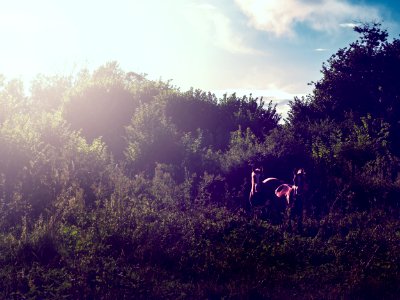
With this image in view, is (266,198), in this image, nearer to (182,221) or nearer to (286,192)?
(286,192)

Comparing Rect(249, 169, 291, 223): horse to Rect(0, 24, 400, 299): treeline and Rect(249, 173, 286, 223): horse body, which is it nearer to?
Rect(249, 173, 286, 223): horse body

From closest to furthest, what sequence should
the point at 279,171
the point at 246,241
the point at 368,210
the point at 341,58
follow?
the point at 246,241 → the point at 368,210 → the point at 279,171 → the point at 341,58

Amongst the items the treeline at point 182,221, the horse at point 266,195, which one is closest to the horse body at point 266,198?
the horse at point 266,195

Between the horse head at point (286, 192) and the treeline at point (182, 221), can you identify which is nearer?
the treeline at point (182, 221)

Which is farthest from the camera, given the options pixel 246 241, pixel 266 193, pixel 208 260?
pixel 266 193

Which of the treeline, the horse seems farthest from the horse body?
the treeline

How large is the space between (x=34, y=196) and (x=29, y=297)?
20.6ft

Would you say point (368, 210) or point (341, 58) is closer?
point (368, 210)

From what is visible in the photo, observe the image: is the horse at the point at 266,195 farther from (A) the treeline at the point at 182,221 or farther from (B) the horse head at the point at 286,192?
(A) the treeline at the point at 182,221

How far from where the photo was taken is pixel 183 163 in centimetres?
1677

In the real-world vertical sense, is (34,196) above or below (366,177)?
below

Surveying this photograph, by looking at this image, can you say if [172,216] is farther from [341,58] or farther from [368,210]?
[341,58]

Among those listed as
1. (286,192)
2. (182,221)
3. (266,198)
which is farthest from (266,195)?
(182,221)

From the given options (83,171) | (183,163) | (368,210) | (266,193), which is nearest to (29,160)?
(83,171)
